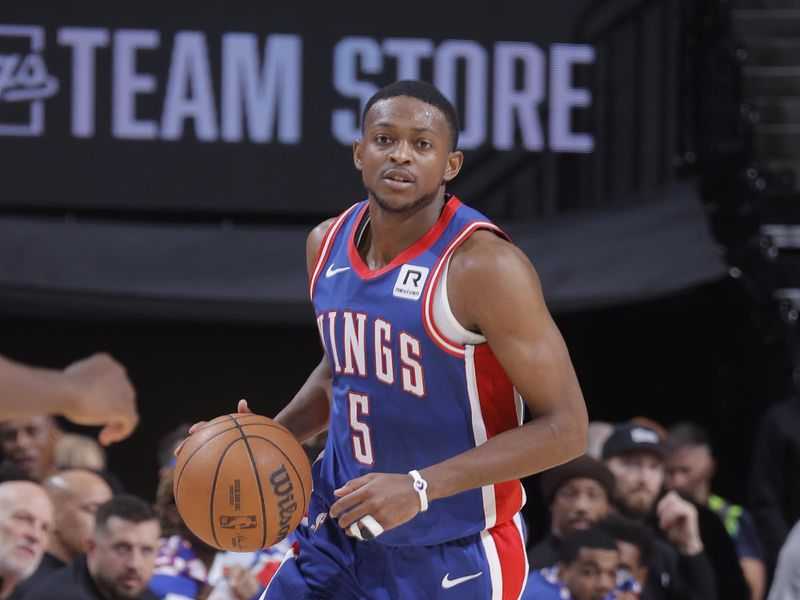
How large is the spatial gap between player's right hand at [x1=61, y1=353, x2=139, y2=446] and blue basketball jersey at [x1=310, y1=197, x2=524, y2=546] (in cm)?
138

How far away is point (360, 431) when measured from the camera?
3662 mm

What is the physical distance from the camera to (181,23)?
8.73m

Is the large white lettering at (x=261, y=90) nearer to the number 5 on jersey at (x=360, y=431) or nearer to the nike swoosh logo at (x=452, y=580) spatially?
the number 5 on jersey at (x=360, y=431)

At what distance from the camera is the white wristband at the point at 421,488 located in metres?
3.25

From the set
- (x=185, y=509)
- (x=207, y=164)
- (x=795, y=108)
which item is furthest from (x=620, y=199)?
(x=185, y=509)

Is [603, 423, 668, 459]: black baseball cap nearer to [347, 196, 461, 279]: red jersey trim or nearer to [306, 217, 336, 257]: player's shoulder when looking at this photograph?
[306, 217, 336, 257]: player's shoulder

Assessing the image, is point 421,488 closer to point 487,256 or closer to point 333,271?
point 487,256

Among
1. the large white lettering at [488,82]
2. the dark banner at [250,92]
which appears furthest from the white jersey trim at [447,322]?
the large white lettering at [488,82]

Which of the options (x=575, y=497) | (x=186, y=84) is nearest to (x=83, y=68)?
(x=186, y=84)

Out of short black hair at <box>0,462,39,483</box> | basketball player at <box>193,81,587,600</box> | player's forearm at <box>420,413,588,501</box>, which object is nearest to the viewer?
player's forearm at <box>420,413,588,501</box>

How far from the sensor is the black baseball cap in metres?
7.28

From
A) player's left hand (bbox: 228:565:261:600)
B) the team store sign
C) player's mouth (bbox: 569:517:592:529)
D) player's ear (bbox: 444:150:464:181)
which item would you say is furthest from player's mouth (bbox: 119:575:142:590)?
the team store sign

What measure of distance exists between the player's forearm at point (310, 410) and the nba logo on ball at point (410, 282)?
522 mm

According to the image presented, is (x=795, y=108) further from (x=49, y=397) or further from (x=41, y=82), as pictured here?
(x=49, y=397)
